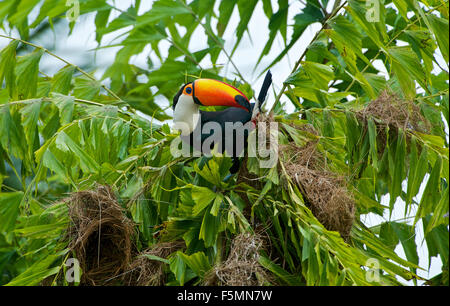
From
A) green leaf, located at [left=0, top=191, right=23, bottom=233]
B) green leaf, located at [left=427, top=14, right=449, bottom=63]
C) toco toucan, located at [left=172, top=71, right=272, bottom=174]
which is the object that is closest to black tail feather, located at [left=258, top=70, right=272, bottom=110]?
toco toucan, located at [left=172, top=71, right=272, bottom=174]

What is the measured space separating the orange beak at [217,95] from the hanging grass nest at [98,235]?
60 cm

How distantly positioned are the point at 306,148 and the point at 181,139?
546 millimetres

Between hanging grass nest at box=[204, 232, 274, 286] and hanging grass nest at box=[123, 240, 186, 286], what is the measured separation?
26cm

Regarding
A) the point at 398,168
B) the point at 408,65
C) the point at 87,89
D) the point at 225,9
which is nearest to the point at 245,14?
the point at 225,9

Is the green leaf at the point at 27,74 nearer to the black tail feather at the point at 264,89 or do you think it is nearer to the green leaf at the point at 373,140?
the black tail feather at the point at 264,89

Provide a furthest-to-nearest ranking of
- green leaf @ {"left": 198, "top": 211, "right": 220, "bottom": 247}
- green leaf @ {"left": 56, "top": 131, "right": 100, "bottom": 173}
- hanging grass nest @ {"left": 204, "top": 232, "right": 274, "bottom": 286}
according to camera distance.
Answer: green leaf @ {"left": 56, "top": 131, "right": 100, "bottom": 173} → green leaf @ {"left": 198, "top": 211, "right": 220, "bottom": 247} → hanging grass nest @ {"left": 204, "top": 232, "right": 274, "bottom": 286}

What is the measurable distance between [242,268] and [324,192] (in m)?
0.41

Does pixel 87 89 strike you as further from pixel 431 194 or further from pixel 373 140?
pixel 431 194

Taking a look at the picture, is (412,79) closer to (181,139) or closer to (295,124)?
(295,124)

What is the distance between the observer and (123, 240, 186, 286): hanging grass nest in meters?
2.14

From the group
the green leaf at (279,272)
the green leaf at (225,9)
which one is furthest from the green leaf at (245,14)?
the green leaf at (279,272)

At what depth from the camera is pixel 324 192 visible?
212 centimetres

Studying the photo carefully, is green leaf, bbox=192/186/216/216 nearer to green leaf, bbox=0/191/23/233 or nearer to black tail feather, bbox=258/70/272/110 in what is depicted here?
black tail feather, bbox=258/70/272/110
